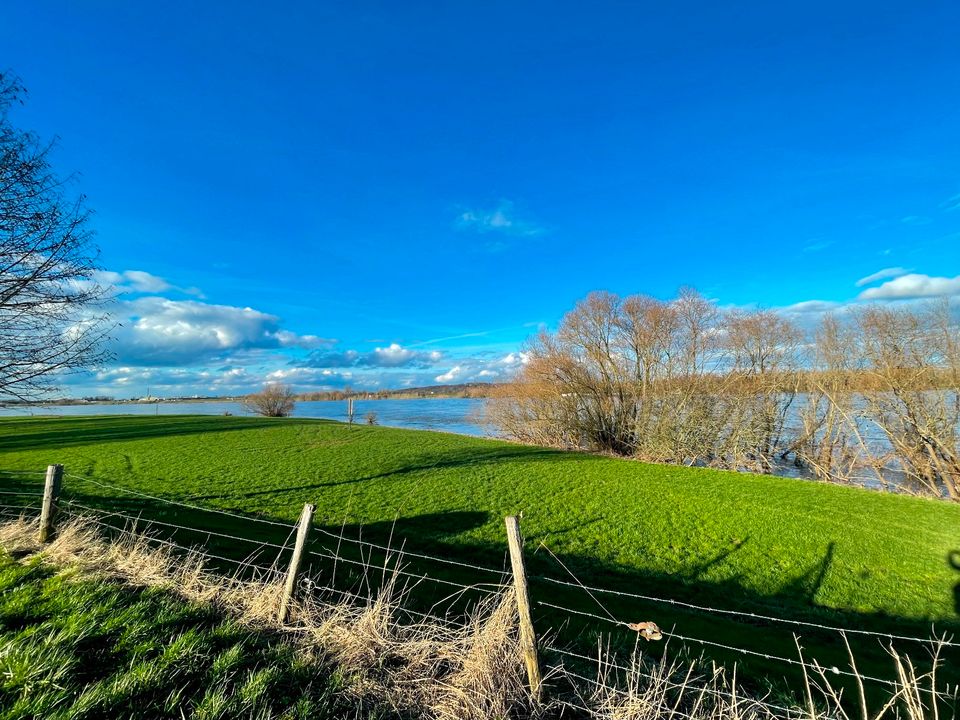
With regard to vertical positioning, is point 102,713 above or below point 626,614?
above

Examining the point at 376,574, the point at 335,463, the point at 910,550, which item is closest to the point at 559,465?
the point at 335,463

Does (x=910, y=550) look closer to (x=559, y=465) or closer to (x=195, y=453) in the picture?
(x=559, y=465)

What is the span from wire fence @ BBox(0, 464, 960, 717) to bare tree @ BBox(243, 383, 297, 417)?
37.5 meters

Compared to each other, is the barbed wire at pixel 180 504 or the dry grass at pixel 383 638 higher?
the dry grass at pixel 383 638

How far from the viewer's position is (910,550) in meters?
7.88

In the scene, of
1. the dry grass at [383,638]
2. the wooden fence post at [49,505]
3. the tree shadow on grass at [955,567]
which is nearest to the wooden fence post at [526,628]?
the dry grass at [383,638]

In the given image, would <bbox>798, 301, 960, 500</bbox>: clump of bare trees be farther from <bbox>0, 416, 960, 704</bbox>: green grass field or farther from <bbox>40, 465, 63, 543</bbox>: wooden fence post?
<bbox>40, 465, 63, 543</bbox>: wooden fence post

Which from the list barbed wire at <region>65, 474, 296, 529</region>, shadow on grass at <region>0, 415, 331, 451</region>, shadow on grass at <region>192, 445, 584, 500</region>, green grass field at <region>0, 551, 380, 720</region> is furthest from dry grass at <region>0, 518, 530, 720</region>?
shadow on grass at <region>0, 415, 331, 451</region>

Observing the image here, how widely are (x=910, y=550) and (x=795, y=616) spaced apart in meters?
4.31

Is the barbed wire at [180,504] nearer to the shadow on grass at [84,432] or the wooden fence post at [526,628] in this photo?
the wooden fence post at [526,628]

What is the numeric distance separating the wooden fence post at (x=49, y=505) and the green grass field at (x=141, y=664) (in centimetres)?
169

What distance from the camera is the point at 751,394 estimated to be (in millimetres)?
18016

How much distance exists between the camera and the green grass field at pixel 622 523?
579cm

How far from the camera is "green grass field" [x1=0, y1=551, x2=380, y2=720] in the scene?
2.55 metres
